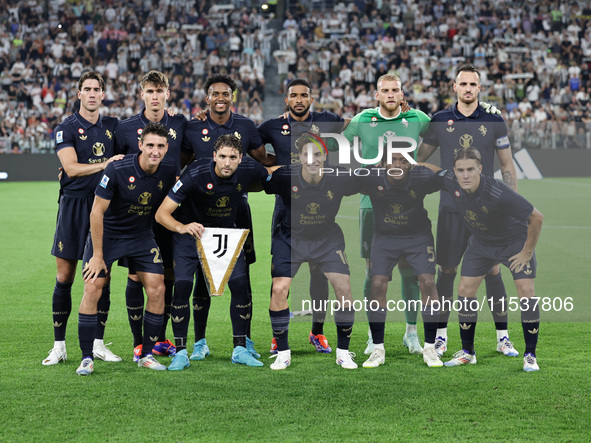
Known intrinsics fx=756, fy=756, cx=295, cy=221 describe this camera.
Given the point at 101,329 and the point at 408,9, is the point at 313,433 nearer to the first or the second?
the point at 101,329

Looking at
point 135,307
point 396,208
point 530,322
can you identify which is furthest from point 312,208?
point 530,322

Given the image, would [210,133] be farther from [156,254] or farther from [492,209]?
[492,209]

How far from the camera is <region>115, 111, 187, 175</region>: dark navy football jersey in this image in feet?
20.1

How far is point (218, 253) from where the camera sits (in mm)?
5816

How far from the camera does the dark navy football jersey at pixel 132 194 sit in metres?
5.60

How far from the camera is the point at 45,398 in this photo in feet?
16.3

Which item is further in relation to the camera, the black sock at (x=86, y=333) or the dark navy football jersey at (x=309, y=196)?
the dark navy football jersey at (x=309, y=196)

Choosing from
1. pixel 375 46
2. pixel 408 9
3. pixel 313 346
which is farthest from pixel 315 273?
pixel 408 9

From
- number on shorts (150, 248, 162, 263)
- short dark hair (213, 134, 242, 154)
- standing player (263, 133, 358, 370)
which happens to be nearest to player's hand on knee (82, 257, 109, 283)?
number on shorts (150, 248, 162, 263)

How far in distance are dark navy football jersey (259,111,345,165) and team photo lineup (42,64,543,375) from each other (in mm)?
18

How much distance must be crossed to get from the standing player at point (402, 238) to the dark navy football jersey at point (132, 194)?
1621 mm

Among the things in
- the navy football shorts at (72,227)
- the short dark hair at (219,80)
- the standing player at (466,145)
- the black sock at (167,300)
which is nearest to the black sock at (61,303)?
the navy football shorts at (72,227)

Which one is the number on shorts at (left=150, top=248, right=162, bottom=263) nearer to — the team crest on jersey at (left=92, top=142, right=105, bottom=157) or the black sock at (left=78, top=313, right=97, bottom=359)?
the black sock at (left=78, top=313, right=97, bottom=359)

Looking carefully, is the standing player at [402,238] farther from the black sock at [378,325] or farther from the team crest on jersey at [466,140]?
the team crest on jersey at [466,140]
